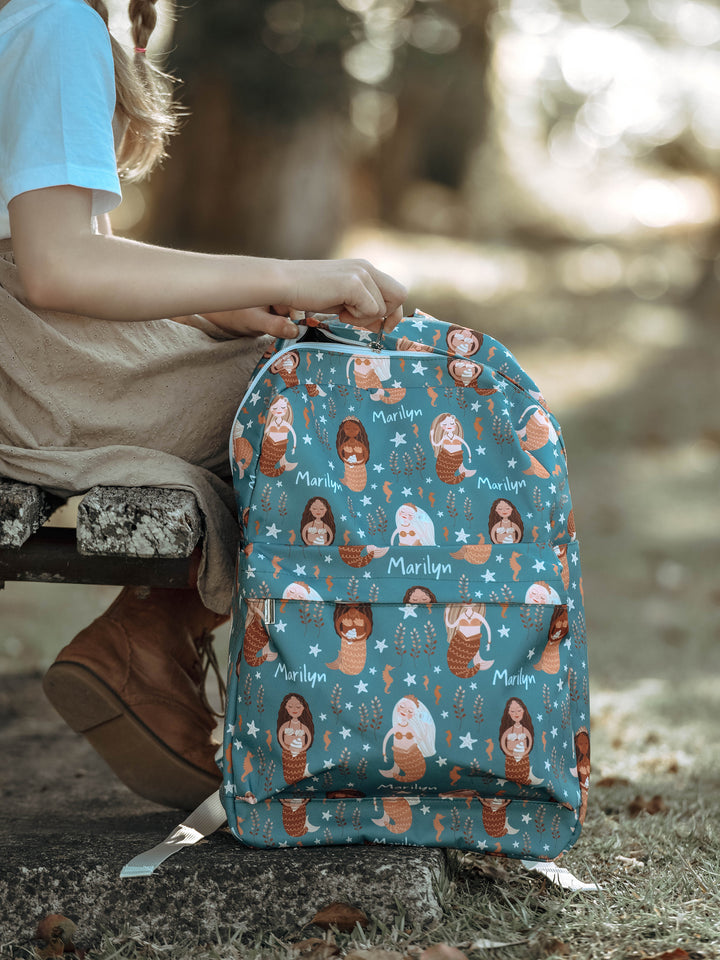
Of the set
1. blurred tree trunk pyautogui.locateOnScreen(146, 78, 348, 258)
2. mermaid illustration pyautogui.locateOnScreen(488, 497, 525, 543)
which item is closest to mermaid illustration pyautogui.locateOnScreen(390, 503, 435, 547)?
mermaid illustration pyautogui.locateOnScreen(488, 497, 525, 543)

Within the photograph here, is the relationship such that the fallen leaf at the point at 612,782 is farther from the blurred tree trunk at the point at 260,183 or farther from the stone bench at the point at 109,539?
the blurred tree trunk at the point at 260,183

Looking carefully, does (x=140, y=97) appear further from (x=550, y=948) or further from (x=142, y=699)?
(x=550, y=948)

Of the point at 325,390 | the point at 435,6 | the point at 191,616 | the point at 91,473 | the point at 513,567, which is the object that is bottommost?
the point at 191,616

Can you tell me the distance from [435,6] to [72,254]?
7960 mm

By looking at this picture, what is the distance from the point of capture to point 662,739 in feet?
10.2

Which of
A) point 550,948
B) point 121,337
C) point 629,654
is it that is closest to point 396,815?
point 550,948

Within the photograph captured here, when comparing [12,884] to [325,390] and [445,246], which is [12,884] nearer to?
[325,390]

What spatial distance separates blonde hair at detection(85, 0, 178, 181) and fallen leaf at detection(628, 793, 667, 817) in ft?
5.85

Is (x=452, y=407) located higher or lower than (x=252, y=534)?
higher

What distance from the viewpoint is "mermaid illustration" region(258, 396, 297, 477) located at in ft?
5.78

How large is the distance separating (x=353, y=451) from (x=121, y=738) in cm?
71

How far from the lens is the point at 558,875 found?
6.29 ft

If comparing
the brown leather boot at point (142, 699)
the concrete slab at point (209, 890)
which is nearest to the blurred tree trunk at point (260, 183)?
Result: the brown leather boot at point (142, 699)

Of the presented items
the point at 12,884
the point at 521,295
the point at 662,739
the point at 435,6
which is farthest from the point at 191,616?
the point at 521,295
